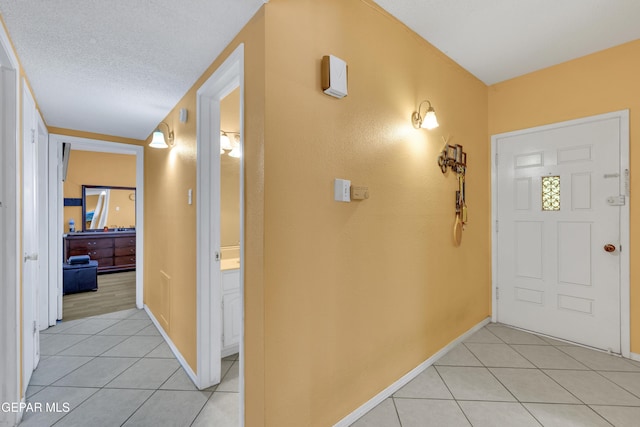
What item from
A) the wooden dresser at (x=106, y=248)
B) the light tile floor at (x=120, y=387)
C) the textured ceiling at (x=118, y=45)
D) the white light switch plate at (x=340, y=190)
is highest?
the textured ceiling at (x=118, y=45)

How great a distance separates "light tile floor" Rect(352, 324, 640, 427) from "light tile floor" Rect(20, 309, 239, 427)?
101cm

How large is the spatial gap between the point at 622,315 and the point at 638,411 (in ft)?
3.05

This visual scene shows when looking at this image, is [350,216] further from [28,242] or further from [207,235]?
[28,242]

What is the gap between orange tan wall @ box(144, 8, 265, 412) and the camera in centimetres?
137

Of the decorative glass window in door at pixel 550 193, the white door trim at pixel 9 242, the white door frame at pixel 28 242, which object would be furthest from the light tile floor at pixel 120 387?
the decorative glass window in door at pixel 550 193

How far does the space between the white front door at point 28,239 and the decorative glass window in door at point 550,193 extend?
13.9 ft

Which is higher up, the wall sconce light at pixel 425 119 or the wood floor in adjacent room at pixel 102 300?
A: the wall sconce light at pixel 425 119

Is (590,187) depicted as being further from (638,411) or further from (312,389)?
(312,389)

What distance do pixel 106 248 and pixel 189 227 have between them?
201 inches

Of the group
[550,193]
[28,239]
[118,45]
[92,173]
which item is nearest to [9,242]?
[28,239]

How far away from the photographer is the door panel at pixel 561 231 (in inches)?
94.4

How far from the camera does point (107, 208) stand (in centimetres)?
628

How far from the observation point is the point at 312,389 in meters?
1.49

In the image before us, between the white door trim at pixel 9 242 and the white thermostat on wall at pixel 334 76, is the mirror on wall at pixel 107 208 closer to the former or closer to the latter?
the white door trim at pixel 9 242
